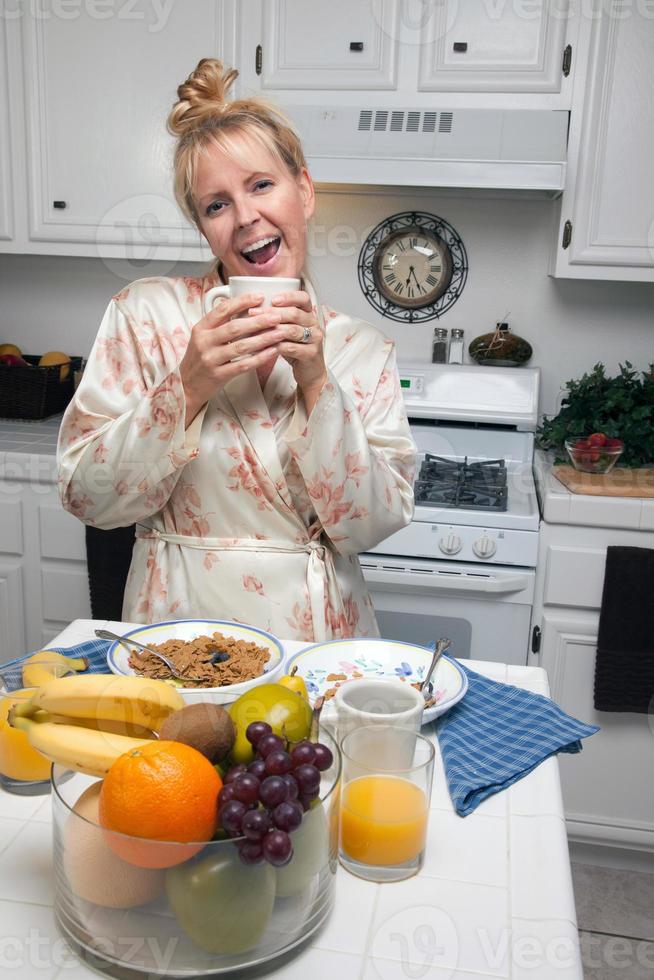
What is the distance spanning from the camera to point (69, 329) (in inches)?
122

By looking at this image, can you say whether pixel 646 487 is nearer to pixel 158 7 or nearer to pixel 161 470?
pixel 161 470

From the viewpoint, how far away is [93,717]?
2.33ft

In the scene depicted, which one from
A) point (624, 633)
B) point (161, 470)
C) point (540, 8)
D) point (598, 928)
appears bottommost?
point (598, 928)

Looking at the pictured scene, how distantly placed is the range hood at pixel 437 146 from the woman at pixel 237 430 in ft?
3.25

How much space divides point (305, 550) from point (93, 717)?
2.54 feet

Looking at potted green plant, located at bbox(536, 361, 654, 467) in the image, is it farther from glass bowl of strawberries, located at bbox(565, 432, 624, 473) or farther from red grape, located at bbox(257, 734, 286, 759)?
red grape, located at bbox(257, 734, 286, 759)

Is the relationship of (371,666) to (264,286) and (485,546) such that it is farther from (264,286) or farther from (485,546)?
(485,546)

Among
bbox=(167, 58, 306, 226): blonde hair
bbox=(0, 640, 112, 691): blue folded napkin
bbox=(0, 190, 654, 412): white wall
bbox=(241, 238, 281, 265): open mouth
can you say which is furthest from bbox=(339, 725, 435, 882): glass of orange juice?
bbox=(0, 190, 654, 412): white wall

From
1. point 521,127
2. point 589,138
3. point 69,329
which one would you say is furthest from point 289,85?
point 69,329

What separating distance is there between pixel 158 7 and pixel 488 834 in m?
2.44

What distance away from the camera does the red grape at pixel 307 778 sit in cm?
61

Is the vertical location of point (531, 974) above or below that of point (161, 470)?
below

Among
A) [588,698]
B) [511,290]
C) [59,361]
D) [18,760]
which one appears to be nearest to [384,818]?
[18,760]

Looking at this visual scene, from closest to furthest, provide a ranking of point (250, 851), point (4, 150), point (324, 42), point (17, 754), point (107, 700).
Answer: point (250, 851), point (107, 700), point (17, 754), point (324, 42), point (4, 150)
